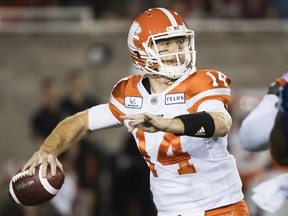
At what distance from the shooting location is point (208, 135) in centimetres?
434

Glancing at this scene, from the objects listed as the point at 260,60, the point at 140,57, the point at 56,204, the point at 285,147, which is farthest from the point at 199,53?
the point at 285,147

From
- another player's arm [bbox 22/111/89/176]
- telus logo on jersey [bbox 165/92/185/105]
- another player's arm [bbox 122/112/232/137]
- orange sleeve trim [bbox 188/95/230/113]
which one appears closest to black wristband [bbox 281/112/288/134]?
another player's arm [bbox 122/112/232/137]

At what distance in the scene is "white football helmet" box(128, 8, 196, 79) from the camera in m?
4.82

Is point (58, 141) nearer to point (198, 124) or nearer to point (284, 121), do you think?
point (198, 124)

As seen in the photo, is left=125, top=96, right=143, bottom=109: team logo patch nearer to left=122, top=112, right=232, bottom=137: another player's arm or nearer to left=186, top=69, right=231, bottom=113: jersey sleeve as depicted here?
left=186, top=69, right=231, bottom=113: jersey sleeve

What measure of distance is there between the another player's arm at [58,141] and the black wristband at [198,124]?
84 cm

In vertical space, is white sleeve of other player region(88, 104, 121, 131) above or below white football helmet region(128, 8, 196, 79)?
below

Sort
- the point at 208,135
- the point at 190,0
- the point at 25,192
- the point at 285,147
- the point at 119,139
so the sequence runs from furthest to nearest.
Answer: the point at 190,0 → the point at 119,139 → the point at 25,192 → the point at 208,135 → the point at 285,147

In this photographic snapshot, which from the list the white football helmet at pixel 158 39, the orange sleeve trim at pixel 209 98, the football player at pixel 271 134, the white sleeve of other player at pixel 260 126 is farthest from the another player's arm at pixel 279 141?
the white football helmet at pixel 158 39

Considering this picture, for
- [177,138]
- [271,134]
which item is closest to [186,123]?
[177,138]

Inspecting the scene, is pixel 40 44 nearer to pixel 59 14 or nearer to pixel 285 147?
pixel 59 14

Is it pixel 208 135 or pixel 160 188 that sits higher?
pixel 208 135

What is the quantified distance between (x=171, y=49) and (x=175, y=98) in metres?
0.31

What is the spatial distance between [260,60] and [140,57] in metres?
6.32
